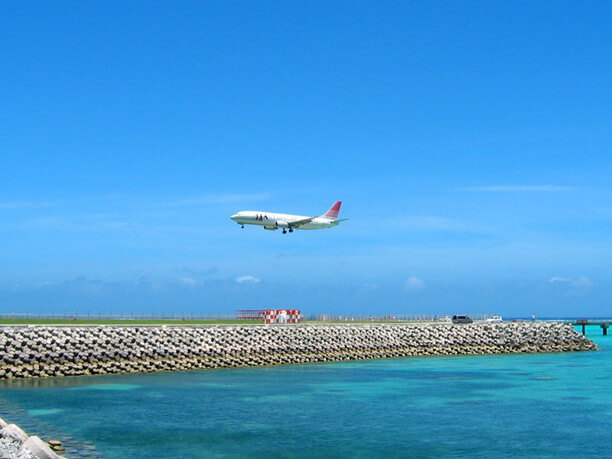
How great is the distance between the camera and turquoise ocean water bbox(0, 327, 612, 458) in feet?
104

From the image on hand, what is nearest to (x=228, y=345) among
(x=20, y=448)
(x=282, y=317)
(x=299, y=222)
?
(x=282, y=317)

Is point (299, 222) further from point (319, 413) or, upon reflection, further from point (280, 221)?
point (319, 413)

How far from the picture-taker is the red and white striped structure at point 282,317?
276 feet

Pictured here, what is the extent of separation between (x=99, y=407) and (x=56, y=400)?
332 cm

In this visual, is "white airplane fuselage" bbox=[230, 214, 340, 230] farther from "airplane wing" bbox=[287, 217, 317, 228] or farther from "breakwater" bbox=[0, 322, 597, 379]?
"breakwater" bbox=[0, 322, 597, 379]

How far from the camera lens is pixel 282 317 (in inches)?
3374

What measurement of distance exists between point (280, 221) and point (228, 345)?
45716 mm

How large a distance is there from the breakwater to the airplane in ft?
100

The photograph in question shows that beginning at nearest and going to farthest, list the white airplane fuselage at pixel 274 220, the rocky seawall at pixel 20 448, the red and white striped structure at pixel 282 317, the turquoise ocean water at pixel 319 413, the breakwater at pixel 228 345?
the rocky seawall at pixel 20 448 < the turquoise ocean water at pixel 319 413 < the breakwater at pixel 228 345 < the red and white striped structure at pixel 282 317 < the white airplane fuselage at pixel 274 220

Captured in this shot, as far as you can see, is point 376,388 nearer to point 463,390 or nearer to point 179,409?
point 463,390

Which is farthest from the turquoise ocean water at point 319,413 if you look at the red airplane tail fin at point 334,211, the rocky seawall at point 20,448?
the red airplane tail fin at point 334,211

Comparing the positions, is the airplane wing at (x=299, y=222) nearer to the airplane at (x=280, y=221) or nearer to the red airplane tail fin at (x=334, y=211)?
the airplane at (x=280, y=221)

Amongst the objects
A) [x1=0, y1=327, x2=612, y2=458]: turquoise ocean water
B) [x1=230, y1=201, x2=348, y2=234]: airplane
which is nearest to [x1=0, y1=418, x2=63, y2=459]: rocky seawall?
[x1=0, y1=327, x2=612, y2=458]: turquoise ocean water

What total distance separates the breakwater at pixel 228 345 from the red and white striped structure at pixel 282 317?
8.72m
